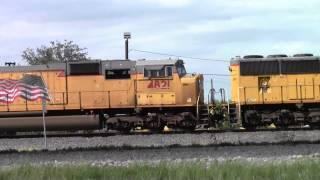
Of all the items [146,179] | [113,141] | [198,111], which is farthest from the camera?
[198,111]

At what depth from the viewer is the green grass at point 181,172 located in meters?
8.88

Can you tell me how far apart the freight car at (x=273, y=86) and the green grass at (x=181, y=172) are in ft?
47.5

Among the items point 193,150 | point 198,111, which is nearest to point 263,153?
point 193,150

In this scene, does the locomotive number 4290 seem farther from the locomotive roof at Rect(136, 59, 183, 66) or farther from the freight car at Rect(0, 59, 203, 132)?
the locomotive roof at Rect(136, 59, 183, 66)

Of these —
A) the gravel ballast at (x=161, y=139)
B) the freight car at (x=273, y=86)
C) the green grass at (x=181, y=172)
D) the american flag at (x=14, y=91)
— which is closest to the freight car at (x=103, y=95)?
the american flag at (x=14, y=91)

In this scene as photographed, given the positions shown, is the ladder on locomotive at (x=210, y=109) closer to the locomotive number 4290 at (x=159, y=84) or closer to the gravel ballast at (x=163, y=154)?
the locomotive number 4290 at (x=159, y=84)

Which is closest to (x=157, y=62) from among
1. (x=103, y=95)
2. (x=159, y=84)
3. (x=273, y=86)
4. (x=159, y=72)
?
(x=159, y=72)

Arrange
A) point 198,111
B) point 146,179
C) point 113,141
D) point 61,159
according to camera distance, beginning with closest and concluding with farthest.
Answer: point 146,179
point 61,159
point 113,141
point 198,111

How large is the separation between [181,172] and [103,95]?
15.9 metres

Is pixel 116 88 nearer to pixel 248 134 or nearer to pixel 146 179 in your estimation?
pixel 248 134

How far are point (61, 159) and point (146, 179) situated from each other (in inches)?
228

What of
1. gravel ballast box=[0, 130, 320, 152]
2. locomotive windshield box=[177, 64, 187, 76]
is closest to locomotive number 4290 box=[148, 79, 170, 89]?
locomotive windshield box=[177, 64, 187, 76]

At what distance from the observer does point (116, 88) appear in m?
24.9

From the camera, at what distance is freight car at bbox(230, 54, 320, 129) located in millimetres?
24688
